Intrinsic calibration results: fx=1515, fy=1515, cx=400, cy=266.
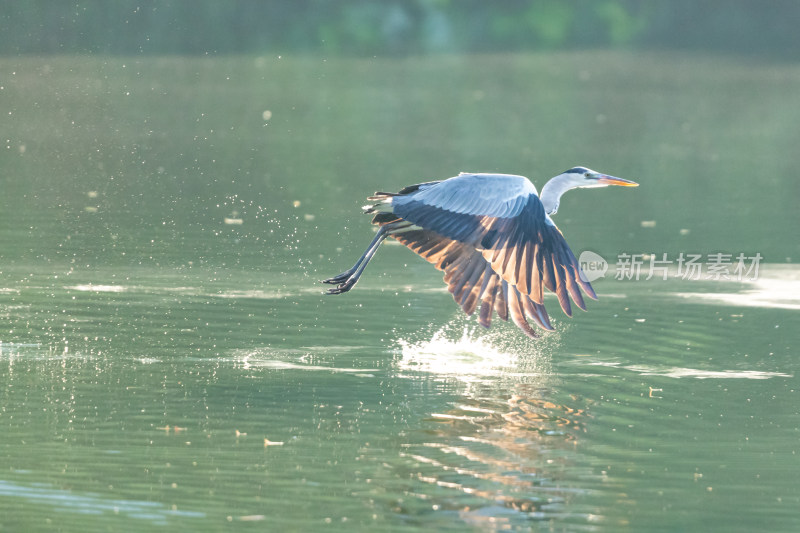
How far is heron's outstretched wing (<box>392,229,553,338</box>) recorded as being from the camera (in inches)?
396

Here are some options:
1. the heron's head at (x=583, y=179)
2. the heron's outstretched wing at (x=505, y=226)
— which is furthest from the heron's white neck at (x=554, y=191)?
the heron's outstretched wing at (x=505, y=226)

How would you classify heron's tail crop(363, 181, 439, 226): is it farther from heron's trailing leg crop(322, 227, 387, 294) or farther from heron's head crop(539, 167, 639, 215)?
heron's head crop(539, 167, 639, 215)

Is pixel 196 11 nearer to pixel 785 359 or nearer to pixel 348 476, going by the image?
pixel 785 359

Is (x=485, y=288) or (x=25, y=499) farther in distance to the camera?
(x=485, y=288)

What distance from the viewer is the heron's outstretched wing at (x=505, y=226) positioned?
929cm

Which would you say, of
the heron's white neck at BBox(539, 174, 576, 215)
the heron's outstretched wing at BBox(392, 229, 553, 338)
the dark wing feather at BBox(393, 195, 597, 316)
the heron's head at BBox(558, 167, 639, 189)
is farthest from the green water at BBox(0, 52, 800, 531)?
the heron's head at BBox(558, 167, 639, 189)

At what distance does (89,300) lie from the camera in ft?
39.4

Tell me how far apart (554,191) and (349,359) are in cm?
181

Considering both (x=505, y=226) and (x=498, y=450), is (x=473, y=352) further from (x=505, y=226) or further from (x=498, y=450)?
(x=498, y=450)

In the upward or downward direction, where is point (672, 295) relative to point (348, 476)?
upward

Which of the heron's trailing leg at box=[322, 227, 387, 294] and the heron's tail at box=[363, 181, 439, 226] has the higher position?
the heron's tail at box=[363, 181, 439, 226]

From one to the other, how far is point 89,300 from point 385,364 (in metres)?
3.08

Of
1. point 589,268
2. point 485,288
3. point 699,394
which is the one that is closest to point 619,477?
point 699,394

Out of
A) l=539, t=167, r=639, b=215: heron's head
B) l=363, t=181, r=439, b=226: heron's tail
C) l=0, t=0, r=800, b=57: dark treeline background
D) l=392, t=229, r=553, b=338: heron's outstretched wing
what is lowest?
l=392, t=229, r=553, b=338: heron's outstretched wing
